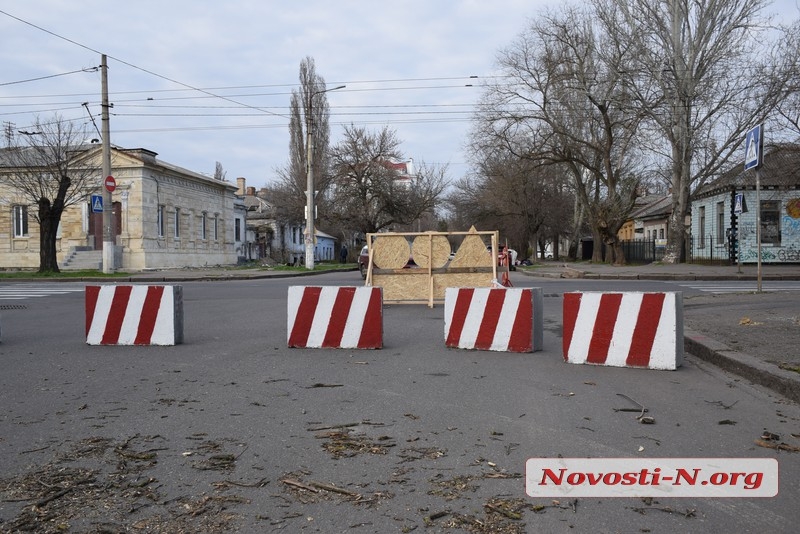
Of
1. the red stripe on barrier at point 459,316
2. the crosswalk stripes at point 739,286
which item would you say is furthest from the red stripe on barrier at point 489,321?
the crosswalk stripes at point 739,286

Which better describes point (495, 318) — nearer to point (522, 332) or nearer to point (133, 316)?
point (522, 332)

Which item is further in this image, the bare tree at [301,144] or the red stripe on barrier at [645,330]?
the bare tree at [301,144]

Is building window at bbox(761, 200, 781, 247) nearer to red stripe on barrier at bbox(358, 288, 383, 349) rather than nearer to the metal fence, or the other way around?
the metal fence

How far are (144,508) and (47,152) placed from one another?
34.9 m

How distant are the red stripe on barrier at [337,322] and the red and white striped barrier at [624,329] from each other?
111 inches

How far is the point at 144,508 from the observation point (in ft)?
11.6

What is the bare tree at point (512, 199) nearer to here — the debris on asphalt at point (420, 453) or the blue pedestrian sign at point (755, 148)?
the blue pedestrian sign at point (755, 148)

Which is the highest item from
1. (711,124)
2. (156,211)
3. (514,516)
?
(711,124)

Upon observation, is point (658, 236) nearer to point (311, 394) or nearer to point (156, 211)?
point (156, 211)

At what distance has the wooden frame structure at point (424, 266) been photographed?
14.5 m

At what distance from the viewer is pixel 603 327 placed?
7.80 metres

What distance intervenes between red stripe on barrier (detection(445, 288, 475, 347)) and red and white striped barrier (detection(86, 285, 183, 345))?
376cm

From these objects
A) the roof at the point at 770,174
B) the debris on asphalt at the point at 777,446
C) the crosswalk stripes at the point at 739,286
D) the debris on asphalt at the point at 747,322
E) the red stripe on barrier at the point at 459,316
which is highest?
the roof at the point at 770,174

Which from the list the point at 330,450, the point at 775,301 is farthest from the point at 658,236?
the point at 330,450
